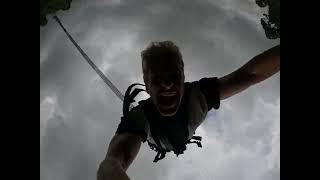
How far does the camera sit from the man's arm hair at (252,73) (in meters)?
2.97

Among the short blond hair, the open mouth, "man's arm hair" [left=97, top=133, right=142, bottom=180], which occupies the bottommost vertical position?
"man's arm hair" [left=97, top=133, right=142, bottom=180]

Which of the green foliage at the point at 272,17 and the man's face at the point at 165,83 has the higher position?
the green foliage at the point at 272,17

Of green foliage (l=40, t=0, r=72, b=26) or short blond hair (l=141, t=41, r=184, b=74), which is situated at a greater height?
green foliage (l=40, t=0, r=72, b=26)

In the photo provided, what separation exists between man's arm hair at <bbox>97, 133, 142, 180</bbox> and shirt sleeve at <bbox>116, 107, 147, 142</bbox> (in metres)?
0.05

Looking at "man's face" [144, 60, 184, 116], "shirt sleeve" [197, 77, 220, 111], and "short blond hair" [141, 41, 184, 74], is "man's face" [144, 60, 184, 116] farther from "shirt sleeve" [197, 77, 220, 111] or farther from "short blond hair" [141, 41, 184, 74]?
"shirt sleeve" [197, 77, 220, 111]

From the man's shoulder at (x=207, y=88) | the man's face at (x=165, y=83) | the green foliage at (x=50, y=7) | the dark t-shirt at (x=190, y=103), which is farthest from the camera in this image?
the green foliage at (x=50, y=7)

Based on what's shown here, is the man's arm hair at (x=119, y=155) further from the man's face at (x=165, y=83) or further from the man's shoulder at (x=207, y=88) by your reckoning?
the man's shoulder at (x=207, y=88)

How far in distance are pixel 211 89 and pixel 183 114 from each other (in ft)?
1.19

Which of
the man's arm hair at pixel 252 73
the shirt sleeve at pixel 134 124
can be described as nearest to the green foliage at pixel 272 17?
the man's arm hair at pixel 252 73

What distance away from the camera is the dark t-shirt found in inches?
142

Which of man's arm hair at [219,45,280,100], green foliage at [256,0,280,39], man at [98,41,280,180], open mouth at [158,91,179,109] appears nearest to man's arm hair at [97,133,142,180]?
man at [98,41,280,180]
